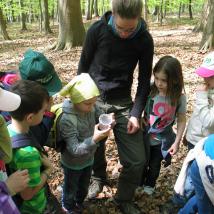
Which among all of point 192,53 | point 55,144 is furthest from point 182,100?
point 192,53

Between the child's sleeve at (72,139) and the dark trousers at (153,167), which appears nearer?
the child's sleeve at (72,139)

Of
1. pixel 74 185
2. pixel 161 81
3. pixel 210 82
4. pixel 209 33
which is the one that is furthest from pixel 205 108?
pixel 209 33

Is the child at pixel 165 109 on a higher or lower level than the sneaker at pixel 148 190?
higher

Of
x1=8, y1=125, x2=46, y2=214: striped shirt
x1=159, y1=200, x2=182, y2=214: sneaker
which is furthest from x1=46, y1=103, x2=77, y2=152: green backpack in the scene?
x1=159, y1=200, x2=182, y2=214: sneaker

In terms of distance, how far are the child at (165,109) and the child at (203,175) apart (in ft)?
2.79

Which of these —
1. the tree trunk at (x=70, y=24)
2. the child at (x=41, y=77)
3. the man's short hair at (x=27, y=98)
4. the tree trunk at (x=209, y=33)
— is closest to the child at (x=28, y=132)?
the man's short hair at (x=27, y=98)

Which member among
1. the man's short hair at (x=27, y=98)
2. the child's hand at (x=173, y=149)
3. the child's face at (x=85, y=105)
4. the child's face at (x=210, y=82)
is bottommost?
the child's hand at (x=173, y=149)

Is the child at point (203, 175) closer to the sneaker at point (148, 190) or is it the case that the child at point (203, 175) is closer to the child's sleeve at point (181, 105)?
the child's sleeve at point (181, 105)

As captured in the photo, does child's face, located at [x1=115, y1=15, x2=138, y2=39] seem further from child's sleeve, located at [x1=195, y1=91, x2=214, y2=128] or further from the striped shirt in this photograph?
the striped shirt

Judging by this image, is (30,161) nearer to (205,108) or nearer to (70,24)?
(205,108)

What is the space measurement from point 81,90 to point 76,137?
0.44 m

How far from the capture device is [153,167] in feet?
12.2

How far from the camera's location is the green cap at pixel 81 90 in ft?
9.04

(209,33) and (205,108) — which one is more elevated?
(205,108)
